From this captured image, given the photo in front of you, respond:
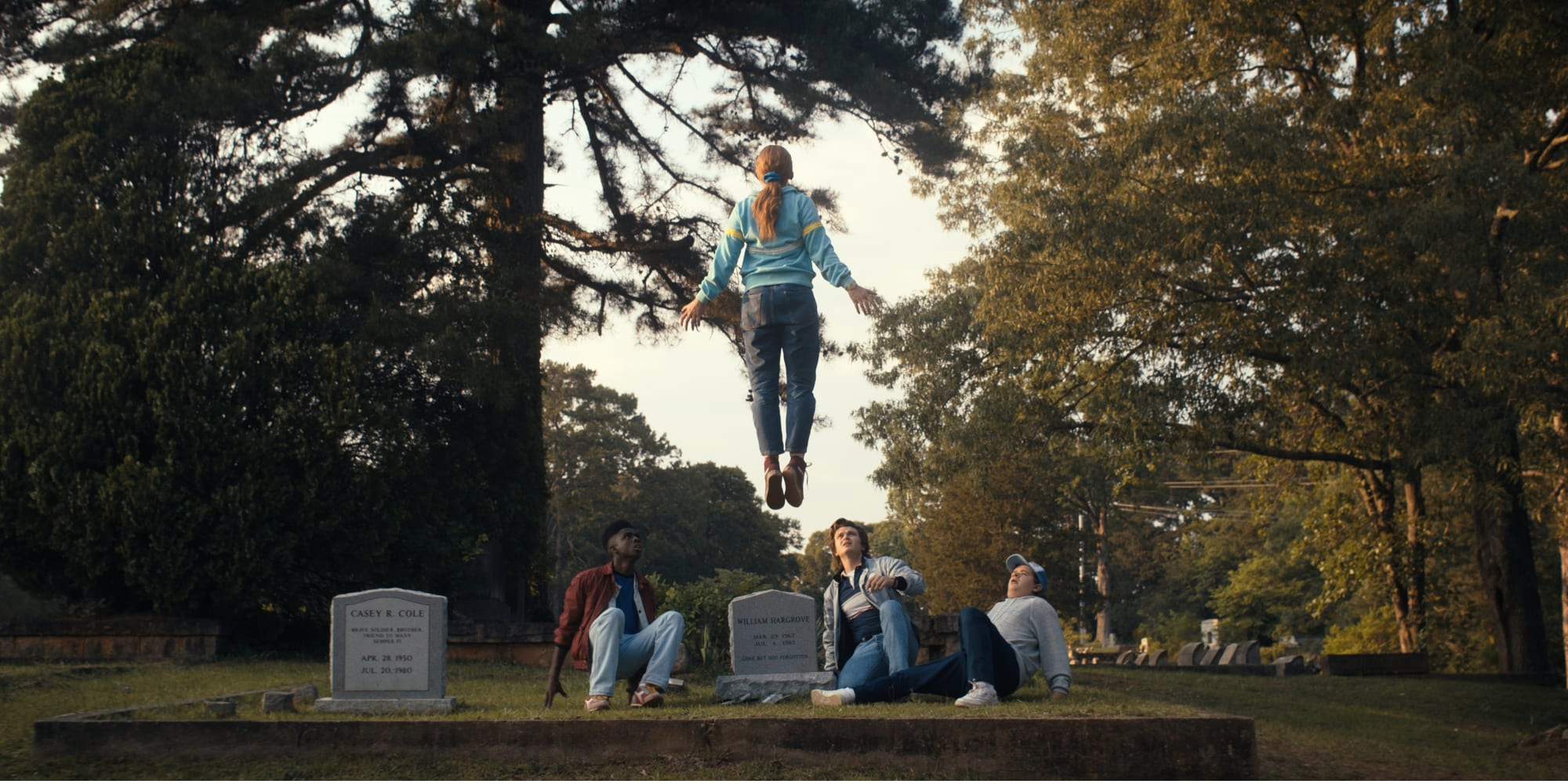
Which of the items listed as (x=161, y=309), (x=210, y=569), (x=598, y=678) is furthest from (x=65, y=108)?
(x=598, y=678)

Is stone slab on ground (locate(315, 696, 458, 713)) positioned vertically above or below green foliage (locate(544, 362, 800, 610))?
below

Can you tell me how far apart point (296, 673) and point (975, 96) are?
→ 1205cm

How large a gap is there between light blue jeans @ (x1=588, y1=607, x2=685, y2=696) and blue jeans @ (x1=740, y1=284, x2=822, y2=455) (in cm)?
187

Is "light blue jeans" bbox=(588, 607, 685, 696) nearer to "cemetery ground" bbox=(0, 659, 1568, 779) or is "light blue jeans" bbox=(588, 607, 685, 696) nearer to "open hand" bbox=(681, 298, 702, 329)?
"cemetery ground" bbox=(0, 659, 1568, 779)

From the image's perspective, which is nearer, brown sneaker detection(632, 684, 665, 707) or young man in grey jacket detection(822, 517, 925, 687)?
brown sneaker detection(632, 684, 665, 707)

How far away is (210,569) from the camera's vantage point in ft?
41.7

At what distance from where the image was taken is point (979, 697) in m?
7.30

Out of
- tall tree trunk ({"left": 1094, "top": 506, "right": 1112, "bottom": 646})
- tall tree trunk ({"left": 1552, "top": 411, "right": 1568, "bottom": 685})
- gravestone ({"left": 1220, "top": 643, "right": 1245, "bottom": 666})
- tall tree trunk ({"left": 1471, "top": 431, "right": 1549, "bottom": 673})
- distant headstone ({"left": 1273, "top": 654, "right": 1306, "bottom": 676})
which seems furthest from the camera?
tall tree trunk ({"left": 1094, "top": 506, "right": 1112, "bottom": 646})

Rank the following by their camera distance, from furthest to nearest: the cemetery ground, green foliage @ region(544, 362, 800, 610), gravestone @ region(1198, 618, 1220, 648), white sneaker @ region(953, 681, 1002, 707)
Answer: gravestone @ region(1198, 618, 1220, 648), green foliage @ region(544, 362, 800, 610), white sneaker @ region(953, 681, 1002, 707), the cemetery ground

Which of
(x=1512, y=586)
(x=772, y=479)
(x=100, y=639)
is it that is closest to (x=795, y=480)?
(x=772, y=479)

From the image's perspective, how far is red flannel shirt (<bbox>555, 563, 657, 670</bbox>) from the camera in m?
7.65

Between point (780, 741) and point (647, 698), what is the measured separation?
1.25 metres

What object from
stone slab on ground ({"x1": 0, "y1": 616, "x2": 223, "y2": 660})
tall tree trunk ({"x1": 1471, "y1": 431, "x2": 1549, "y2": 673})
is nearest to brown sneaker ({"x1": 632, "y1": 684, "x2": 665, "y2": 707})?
stone slab on ground ({"x1": 0, "y1": 616, "x2": 223, "y2": 660})

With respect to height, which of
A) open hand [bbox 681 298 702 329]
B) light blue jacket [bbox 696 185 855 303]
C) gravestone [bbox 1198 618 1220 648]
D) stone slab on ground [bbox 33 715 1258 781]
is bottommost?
gravestone [bbox 1198 618 1220 648]
